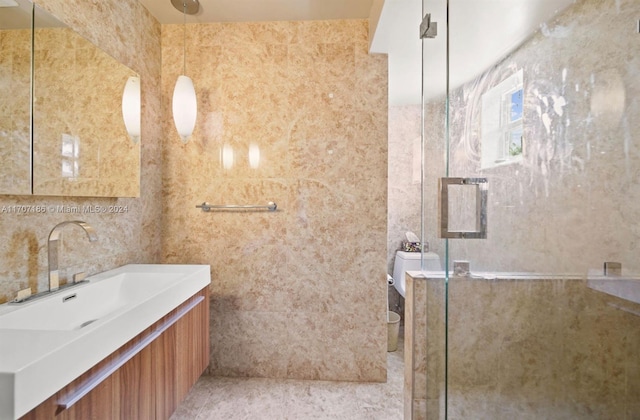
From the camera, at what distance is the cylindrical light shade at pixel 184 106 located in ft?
5.79

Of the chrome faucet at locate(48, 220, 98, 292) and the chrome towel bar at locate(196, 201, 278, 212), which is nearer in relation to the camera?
the chrome faucet at locate(48, 220, 98, 292)

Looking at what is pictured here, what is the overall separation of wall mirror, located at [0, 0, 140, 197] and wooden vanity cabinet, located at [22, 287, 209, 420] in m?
0.74

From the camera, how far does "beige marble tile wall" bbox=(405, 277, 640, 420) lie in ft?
3.29

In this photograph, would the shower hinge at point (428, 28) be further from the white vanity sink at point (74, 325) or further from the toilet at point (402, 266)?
the toilet at point (402, 266)

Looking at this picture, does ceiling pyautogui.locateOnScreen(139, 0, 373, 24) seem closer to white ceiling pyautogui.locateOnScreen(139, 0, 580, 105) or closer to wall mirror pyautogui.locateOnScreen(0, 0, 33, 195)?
white ceiling pyautogui.locateOnScreen(139, 0, 580, 105)

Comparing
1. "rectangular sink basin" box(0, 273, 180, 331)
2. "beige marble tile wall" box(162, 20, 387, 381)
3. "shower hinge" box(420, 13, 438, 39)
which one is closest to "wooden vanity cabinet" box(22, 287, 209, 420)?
"rectangular sink basin" box(0, 273, 180, 331)

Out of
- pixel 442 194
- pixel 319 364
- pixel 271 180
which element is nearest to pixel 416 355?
pixel 442 194

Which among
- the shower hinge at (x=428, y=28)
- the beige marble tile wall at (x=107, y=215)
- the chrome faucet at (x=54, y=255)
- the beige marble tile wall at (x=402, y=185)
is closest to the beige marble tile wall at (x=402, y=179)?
the beige marble tile wall at (x=402, y=185)

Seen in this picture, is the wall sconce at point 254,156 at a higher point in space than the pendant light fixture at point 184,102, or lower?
lower

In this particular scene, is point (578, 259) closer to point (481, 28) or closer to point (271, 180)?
point (481, 28)

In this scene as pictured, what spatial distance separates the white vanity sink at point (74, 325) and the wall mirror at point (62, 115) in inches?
17.6

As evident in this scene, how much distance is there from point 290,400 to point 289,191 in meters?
1.32

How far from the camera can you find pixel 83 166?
139 centimetres

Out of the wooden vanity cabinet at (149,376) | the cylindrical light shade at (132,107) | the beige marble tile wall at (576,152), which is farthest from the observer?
the cylindrical light shade at (132,107)
